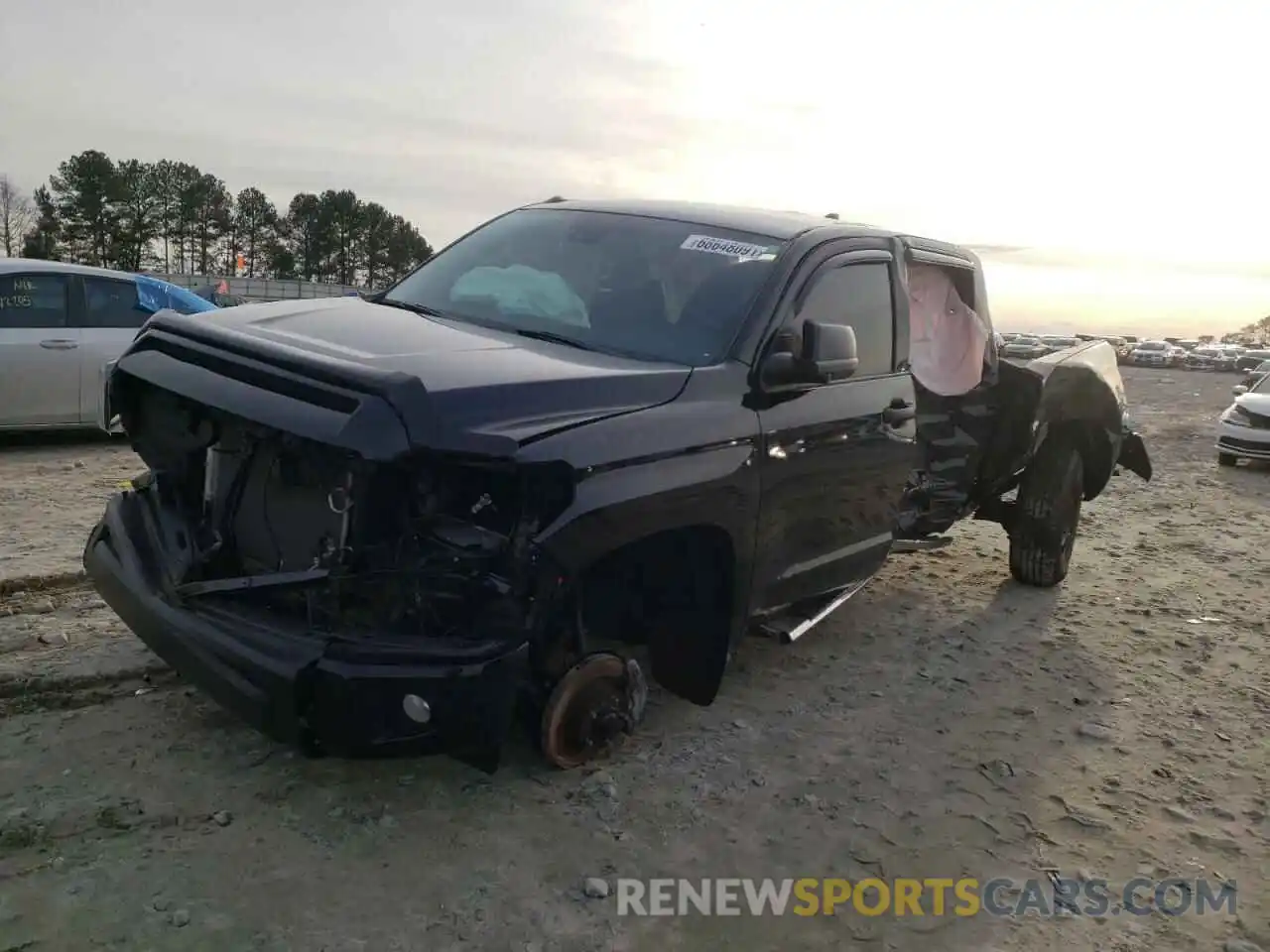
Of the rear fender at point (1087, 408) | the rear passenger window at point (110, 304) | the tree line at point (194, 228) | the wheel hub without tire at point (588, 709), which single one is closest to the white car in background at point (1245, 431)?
the rear fender at point (1087, 408)

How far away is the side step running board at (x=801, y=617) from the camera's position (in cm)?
416

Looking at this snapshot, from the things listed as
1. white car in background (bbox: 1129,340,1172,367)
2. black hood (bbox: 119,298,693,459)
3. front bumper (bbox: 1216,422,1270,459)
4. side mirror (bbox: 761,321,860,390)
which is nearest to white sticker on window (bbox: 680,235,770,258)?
side mirror (bbox: 761,321,860,390)

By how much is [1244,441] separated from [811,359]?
39.1ft

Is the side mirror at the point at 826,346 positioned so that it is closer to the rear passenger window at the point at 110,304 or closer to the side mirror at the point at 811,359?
the side mirror at the point at 811,359

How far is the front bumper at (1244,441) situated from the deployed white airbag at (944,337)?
9236 millimetres

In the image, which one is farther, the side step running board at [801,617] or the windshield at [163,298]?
the windshield at [163,298]

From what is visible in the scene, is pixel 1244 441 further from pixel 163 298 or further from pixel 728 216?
pixel 163 298

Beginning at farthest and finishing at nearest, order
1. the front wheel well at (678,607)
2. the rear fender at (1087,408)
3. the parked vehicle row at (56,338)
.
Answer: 1. the parked vehicle row at (56,338)
2. the rear fender at (1087,408)
3. the front wheel well at (678,607)

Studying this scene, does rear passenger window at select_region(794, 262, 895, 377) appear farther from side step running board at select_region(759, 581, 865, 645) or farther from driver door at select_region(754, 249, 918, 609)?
side step running board at select_region(759, 581, 865, 645)

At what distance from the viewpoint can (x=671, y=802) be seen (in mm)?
3510

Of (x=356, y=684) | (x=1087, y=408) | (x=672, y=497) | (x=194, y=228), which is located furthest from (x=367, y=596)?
(x=194, y=228)

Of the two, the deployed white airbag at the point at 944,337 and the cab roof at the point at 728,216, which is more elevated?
the cab roof at the point at 728,216

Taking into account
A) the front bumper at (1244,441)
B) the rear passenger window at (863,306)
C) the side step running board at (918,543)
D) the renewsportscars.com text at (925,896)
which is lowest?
the renewsportscars.com text at (925,896)

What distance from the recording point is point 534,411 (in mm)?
3020
